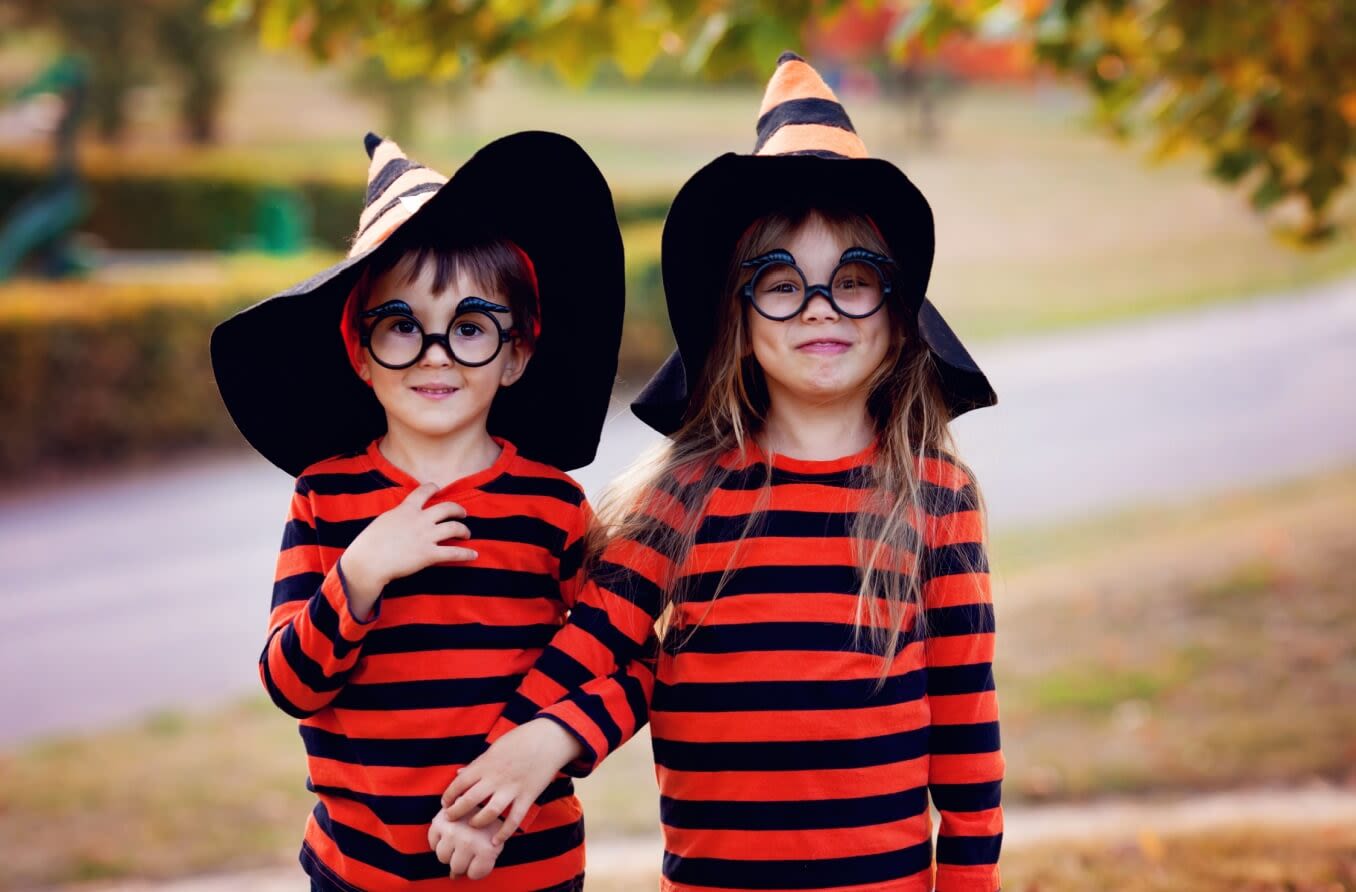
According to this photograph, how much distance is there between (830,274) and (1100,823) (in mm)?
3123

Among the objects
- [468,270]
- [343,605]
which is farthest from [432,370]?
[343,605]

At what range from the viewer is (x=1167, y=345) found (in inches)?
635

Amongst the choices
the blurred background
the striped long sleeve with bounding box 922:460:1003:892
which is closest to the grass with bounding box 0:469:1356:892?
the blurred background

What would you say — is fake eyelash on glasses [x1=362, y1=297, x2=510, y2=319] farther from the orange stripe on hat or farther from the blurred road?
the blurred road

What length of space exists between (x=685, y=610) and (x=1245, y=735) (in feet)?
13.0

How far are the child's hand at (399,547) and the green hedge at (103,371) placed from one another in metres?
7.89

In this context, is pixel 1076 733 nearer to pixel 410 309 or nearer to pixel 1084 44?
pixel 1084 44

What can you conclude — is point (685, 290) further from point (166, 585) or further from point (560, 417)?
point (166, 585)

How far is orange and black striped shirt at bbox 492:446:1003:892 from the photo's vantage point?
2.19 meters

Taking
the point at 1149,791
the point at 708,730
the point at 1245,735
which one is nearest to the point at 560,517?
the point at 708,730

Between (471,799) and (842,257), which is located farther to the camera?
(842,257)

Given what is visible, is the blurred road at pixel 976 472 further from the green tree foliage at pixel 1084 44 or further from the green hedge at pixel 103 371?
the green tree foliage at pixel 1084 44

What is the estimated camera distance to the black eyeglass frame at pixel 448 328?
2207mm

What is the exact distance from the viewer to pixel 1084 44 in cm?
→ 454
